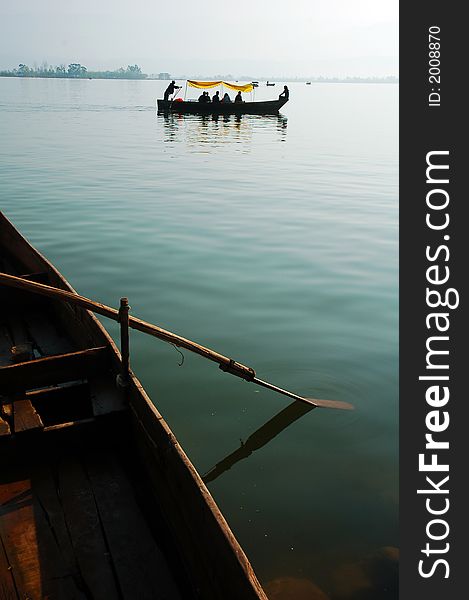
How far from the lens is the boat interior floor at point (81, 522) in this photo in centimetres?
431

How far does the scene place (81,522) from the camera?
4.88 meters

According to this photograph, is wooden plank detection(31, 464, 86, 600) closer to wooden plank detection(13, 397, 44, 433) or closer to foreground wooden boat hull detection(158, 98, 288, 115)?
wooden plank detection(13, 397, 44, 433)

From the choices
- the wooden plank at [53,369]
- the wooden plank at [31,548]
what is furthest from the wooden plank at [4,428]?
the wooden plank at [53,369]

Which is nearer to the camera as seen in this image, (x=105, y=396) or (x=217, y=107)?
(x=105, y=396)

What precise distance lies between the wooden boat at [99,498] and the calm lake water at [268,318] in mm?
1257

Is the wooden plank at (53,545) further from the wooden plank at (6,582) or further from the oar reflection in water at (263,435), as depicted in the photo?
the oar reflection in water at (263,435)

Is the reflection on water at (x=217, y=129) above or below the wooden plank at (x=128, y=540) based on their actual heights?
above

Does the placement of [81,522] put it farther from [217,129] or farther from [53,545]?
[217,129]

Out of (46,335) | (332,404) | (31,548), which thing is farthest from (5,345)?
(332,404)

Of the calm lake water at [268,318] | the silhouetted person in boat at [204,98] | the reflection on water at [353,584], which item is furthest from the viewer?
the silhouetted person in boat at [204,98]

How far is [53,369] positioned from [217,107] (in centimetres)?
5002

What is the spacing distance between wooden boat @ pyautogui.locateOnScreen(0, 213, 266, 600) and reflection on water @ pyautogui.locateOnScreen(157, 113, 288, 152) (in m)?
28.7

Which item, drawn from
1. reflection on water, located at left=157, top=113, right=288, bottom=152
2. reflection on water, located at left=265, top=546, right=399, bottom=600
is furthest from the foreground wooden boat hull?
reflection on water, located at left=265, top=546, right=399, bottom=600

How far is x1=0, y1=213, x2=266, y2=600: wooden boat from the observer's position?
4.17 metres
